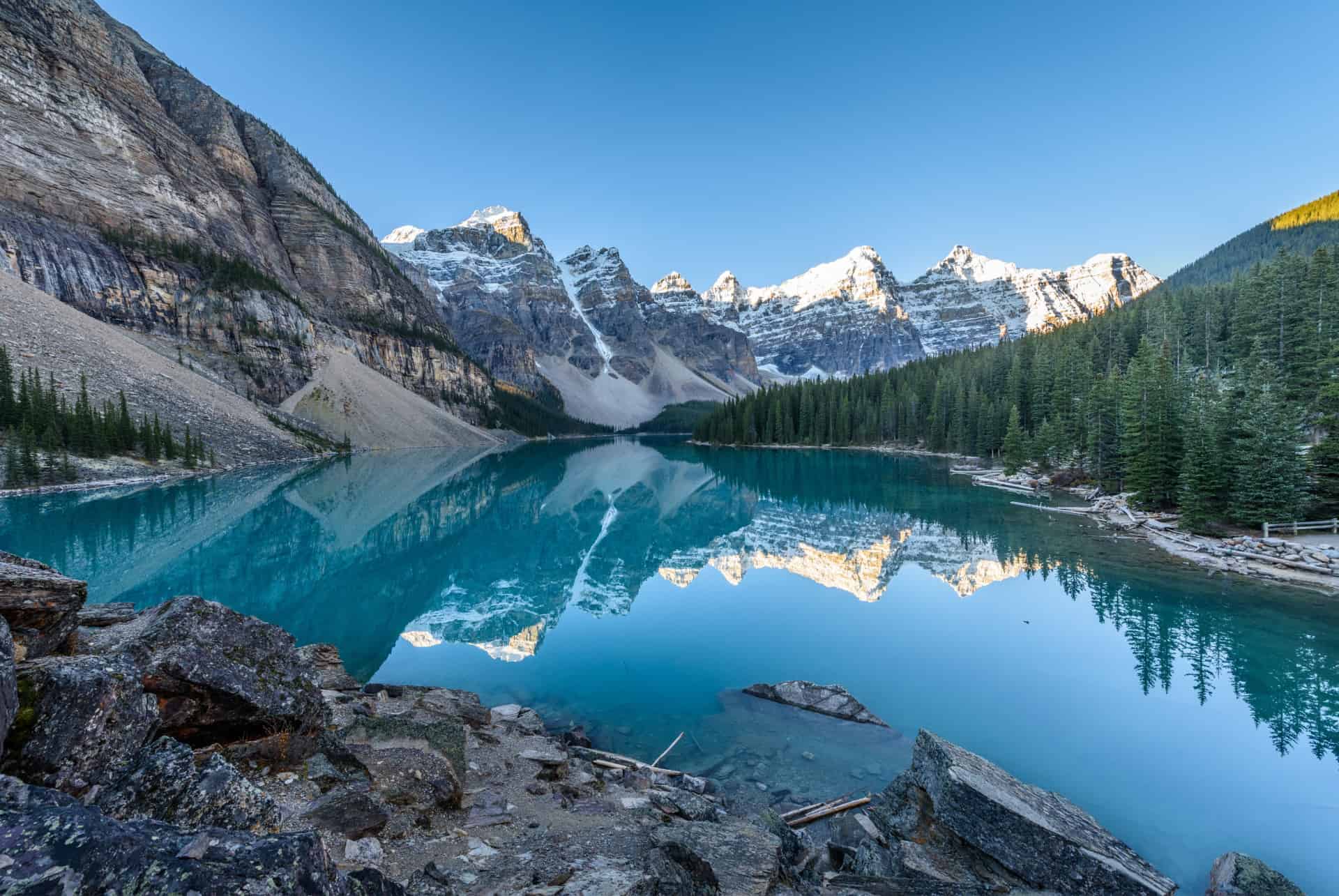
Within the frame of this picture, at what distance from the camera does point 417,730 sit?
6781 mm

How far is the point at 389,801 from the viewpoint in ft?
18.9

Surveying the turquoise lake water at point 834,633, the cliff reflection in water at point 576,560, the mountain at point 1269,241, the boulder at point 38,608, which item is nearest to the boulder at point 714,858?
the turquoise lake water at point 834,633

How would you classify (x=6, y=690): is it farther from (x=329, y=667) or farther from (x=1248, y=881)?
(x=1248, y=881)

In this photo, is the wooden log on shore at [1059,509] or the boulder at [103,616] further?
the wooden log on shore at [1059,509]

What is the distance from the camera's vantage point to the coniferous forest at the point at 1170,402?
2320cm

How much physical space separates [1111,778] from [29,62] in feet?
387

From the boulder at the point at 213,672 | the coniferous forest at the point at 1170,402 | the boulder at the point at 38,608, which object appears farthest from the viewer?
the coniferous forest at the point at 1170,402

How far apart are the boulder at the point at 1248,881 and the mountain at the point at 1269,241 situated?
5112 inches

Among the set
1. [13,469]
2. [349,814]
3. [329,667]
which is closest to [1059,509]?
[329,667]

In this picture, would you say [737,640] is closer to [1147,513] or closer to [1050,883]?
[1050,883]

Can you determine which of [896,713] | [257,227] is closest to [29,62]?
[257,227]

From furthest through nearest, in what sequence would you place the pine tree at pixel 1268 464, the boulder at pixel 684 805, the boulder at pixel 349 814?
1. the pine tree at pixel 1268 464
2. the boulder at pixel 684 805
3. the boulder at pixel 349 814

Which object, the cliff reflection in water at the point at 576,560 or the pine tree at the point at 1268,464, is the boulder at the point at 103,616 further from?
the pine tree at the point at 1268,464

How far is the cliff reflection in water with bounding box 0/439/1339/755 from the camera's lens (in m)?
13.9
